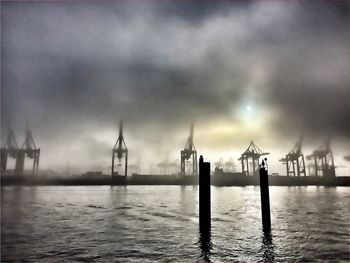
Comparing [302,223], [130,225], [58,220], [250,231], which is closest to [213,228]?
[250,231]

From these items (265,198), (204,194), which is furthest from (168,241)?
(265,198)

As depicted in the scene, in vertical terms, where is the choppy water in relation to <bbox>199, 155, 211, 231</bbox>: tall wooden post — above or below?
below

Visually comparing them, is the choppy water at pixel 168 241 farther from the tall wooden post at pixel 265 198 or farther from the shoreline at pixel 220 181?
the shoreline at pixel 220 181

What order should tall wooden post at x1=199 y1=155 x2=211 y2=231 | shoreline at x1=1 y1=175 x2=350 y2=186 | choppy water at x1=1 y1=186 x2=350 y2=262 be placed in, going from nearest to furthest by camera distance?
choppy water at x1=1 y1=186 x2=350 y2=262
tall wooden post at x1=199 y1=155 x2=211 y2=231
shoreline at x1=1 y1=175 x2=350 y2=186

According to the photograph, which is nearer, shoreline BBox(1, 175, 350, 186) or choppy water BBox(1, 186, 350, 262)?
choppy water BBox(1, 186, 350, 262)

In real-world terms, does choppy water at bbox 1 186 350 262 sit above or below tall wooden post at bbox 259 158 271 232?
below

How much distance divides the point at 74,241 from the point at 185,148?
121 meters

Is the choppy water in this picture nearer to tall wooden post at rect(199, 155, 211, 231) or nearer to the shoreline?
tall wooden post at rect(199, 155, 211, 231)

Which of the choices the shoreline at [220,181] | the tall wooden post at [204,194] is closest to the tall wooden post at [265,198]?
the tall wooden post at [204,194]

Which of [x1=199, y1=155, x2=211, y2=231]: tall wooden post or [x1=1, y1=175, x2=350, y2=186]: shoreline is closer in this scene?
[x1=199, y1=155, x2=211, y2=231]: tall wooden post

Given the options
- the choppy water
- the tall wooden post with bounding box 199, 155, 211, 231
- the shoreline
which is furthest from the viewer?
the shoreline

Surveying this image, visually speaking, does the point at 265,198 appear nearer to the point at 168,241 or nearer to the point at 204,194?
the point at 204,194

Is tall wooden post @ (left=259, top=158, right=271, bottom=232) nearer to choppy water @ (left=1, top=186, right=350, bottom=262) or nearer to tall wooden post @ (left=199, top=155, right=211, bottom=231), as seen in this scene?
choppy water @ (left=1, top=186, right=350, bottom=262)

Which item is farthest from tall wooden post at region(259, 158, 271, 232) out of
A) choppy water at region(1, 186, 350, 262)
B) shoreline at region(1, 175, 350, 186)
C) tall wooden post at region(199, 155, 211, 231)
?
shoreline at region(1, 175, 350, 186)
